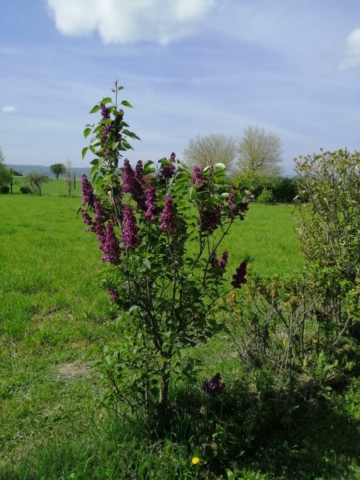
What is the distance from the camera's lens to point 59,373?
430 cm

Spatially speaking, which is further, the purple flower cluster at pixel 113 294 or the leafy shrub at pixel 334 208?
the leafy shrub at pixel 334 208

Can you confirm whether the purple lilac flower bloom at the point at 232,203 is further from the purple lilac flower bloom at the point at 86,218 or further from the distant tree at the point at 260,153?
the distant tree at the point at 260,153

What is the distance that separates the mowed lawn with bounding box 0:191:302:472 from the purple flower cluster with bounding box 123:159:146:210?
2.07 feet

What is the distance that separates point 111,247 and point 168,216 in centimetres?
49

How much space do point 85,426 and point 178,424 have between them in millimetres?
884

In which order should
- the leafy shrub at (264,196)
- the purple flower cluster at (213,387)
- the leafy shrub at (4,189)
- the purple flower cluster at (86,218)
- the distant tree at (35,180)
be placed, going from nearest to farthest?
1. the purple flower cluster at (86,218)
2. the purple flower cluster at (213,387)
3. the leafy shrub at (264,196)
4. the leafy shrub at (4,189)
5. the distant tree at (35,180)

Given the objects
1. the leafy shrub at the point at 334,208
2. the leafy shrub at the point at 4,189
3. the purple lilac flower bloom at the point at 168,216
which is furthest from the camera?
the leafy shrub at the point at 4,189

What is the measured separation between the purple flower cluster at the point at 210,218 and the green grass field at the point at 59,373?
0.85 m

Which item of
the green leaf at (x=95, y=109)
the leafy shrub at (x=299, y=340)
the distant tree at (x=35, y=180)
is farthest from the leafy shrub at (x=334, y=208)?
the distant tree at (x=35, y=180)

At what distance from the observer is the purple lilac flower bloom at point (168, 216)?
8.15 ft

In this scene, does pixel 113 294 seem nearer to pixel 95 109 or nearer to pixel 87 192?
pixel 87 192

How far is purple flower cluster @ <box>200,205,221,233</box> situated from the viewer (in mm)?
2742

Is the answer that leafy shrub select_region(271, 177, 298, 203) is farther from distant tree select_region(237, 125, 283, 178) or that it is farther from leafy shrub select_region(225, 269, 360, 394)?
leafy shrub select_region(225, 269, 360, 394)

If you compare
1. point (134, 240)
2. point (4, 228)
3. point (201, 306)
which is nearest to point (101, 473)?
point (201, 306)
